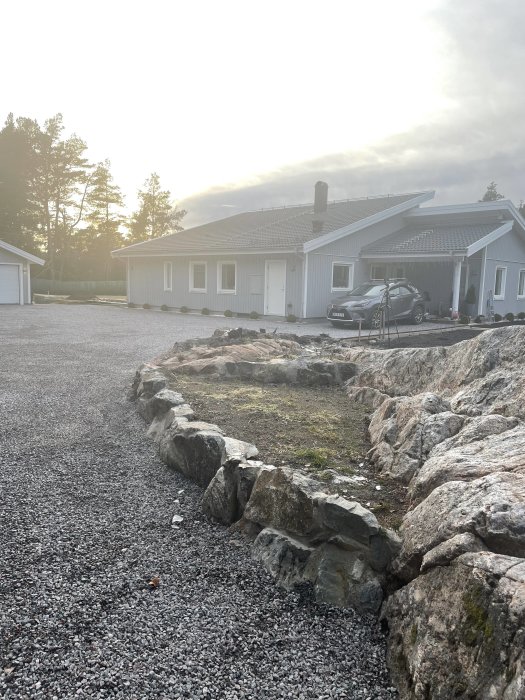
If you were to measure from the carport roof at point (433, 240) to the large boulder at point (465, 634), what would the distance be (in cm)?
1814

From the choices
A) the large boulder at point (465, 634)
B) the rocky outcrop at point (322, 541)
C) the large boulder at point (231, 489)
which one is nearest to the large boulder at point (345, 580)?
the rocky outcrop at point (322, 541)

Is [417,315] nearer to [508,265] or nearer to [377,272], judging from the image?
[377,272]

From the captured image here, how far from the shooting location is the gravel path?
2.41 m

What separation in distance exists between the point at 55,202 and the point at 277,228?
30631mm

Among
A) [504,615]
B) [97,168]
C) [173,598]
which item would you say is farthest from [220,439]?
[97,168]

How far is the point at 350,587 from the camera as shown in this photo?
2963mm

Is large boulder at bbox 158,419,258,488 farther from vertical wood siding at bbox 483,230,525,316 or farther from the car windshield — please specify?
vertical wood siding at bbox 483,230,525,316

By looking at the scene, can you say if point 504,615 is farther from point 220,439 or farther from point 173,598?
point 220,439

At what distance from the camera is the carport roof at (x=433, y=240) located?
1986 centimetres

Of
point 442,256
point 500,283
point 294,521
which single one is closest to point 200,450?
point 294,521

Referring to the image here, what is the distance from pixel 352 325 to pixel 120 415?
1240cm

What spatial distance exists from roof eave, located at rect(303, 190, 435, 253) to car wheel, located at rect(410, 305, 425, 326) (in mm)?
3945

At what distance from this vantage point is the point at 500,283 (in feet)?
75.6

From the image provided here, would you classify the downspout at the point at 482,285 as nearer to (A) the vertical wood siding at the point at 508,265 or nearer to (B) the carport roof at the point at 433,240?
(A) the vertical wood siding at the point at 508,265
